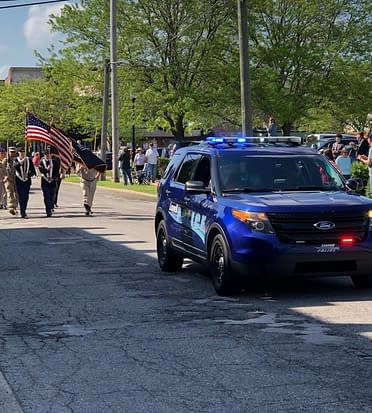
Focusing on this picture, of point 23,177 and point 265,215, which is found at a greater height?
point 265,215

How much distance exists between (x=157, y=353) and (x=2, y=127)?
71.1m

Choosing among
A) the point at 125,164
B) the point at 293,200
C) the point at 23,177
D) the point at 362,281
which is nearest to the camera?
the point at 293,200

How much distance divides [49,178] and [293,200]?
538 inches

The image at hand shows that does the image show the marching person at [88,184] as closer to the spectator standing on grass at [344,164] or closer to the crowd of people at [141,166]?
the spectator standing on grass at [344,164]

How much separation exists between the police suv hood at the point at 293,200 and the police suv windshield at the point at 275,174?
0.26 metres

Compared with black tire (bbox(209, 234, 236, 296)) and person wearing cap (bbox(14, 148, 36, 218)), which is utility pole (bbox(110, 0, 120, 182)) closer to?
person wearing cap (bbox(14, 148, 36, 218))

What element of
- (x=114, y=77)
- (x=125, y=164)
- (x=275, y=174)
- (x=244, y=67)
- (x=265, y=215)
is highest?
(x=114, y=77)

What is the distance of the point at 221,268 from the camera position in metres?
9.48

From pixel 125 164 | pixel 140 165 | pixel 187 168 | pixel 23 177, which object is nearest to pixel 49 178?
pixel 23 177

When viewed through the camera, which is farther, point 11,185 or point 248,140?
point 11,185

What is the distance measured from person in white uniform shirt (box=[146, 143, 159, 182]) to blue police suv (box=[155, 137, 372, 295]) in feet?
81.5

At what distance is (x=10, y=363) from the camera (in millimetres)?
6719

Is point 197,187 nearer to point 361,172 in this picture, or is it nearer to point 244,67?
point 244,67

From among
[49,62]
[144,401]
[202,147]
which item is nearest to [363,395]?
[144,401]
